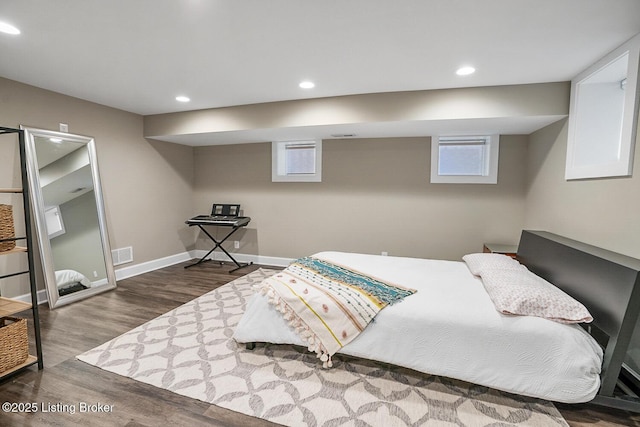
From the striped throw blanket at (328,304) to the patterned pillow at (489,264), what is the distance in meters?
0.69

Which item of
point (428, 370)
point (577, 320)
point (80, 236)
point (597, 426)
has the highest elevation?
point (80, 236)

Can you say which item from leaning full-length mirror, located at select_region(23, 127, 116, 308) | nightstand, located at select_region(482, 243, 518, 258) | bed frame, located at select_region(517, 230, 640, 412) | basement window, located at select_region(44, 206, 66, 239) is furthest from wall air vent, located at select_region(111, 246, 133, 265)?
bed frame, located at select_region(517, 230, 640, 412)

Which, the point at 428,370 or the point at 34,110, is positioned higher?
the point at 34,110

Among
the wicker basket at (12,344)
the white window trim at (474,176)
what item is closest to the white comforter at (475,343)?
the wicker basket at (12,344)

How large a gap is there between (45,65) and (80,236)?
1.86 metres

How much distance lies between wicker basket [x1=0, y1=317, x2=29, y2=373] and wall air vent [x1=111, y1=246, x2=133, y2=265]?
6.64 ft

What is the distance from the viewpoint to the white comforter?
1612 mm

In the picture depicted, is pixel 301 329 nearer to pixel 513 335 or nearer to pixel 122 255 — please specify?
pixel 513 335

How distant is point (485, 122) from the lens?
10.2ft

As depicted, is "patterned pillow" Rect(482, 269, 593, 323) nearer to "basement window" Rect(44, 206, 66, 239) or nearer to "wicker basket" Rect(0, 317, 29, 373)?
"wicker basket" Rect(0, 317, 29, 373)

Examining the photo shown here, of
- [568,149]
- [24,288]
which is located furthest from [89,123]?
[568,149]

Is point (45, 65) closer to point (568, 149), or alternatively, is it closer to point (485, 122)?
point (485, 122)

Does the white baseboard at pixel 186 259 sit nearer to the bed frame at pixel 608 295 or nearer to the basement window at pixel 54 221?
the basement window at pixel 54 221

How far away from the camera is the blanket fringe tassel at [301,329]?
6.56 feet
